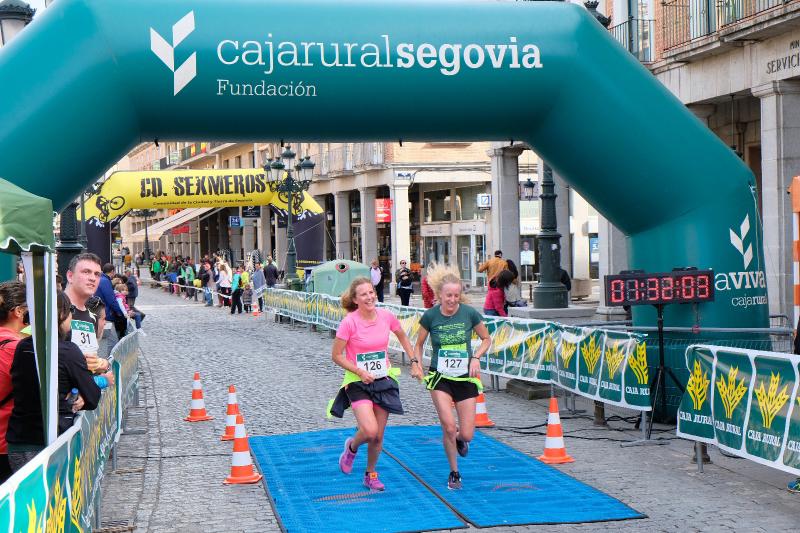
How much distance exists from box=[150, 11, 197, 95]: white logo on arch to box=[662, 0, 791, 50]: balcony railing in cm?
1009

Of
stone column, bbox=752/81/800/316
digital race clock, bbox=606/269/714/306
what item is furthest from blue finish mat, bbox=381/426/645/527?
stone column, bbox=752/81/800/316

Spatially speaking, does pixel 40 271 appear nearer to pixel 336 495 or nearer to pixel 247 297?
pixel 336 495

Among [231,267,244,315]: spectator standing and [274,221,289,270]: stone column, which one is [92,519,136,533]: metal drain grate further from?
[274,221,289,270]: stone column

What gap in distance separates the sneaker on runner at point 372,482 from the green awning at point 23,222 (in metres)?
3.38

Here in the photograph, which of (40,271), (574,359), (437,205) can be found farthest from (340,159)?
(40,271)

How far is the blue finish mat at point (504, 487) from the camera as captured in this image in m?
7.30

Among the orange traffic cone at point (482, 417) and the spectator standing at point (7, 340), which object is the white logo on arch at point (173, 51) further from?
the orange traffic cone at point (482, 417)

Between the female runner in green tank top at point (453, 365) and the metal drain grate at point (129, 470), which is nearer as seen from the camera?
the female runner in green tank top at point (453, 365)

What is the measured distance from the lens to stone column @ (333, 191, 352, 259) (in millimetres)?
48406

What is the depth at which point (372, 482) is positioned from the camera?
8.19 meters

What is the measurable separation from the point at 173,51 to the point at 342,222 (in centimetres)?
3919

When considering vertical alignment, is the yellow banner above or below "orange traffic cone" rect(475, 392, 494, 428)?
above

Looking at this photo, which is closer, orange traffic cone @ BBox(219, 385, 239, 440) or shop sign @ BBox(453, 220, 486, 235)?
orange traffic cone @ BBox(219, 385, 239, 440)

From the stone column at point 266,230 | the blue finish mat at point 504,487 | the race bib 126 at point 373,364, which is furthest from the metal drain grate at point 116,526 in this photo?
the stone column at point 266,230
